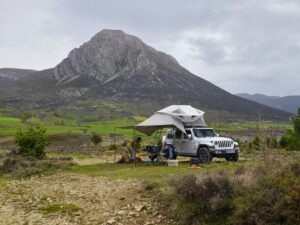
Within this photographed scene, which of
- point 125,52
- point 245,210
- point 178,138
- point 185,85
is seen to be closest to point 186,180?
point 245,210

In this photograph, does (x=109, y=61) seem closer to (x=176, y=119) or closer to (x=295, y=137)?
(x=295, y=137)

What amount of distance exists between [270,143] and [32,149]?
16035mm

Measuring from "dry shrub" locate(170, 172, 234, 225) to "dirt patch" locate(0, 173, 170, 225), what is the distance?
0.63 m

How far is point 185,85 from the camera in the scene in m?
166

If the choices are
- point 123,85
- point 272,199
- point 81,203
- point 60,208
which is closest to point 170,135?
point 81,203

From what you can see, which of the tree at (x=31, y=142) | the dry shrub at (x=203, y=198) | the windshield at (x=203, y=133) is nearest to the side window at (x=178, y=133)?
the windshield at (x=203, y=133)

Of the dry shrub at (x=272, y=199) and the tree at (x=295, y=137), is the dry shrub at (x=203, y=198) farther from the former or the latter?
the tree at (x=295, y=137)

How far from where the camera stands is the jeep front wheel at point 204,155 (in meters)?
20.2

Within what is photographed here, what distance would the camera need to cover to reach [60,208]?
38.5ft

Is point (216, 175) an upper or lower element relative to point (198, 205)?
upper

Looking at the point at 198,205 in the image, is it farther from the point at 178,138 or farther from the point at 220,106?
Answer: the point at 220,106

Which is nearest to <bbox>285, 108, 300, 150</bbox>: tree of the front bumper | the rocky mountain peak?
the front bumper

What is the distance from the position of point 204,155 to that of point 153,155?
107 inches

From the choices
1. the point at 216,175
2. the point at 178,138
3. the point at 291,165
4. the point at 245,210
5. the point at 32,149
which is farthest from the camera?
the point at 32,149
